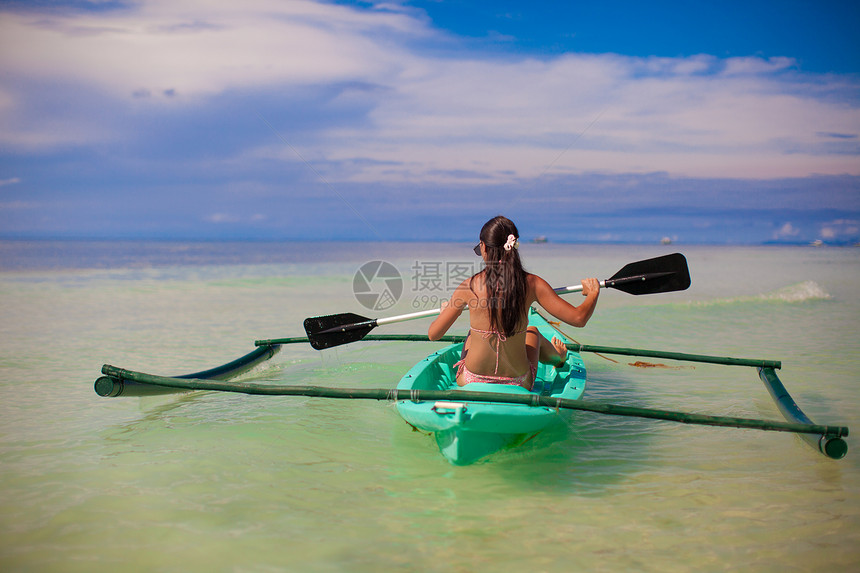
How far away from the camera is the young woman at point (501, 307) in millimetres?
4160

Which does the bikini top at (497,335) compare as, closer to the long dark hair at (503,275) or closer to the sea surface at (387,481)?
the long dark hair at (503,275)

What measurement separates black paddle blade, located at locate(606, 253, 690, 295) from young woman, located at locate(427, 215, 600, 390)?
3.23ft

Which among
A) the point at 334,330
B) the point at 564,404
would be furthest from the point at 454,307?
the point at 334,330

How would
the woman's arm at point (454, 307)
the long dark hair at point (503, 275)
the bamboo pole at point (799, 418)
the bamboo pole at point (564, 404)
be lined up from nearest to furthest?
the bamboo pole at point (564, 404) < the bamboo pole at point (799, 418) < the long dark hair at point (503, 275) < the woman's arm at point (454, 307)

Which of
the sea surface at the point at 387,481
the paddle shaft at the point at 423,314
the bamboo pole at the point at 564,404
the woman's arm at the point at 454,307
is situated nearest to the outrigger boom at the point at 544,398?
the bamboo pole at the point at 564,404

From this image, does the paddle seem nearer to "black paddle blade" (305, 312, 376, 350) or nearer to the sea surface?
"black paddle blade" (305, 312, 376, 350)

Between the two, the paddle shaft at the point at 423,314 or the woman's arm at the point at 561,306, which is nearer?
the woman's arm at the point at 561,306

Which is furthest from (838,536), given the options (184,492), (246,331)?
(246,331)

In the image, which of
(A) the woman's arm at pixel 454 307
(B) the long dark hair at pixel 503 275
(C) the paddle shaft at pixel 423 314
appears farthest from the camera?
(C) the paddle shaft at pixel 423 314

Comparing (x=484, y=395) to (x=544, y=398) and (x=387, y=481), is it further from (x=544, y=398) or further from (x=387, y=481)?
(x=387, y=481)

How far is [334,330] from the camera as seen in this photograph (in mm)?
5785

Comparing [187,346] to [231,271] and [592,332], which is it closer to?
[592,332]

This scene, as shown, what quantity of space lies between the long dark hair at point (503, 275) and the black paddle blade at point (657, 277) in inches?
56.1

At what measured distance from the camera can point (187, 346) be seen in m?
9.24
